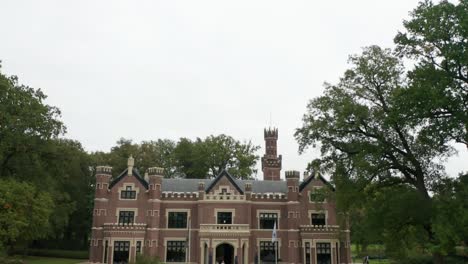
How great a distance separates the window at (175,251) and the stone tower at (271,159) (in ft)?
40.4

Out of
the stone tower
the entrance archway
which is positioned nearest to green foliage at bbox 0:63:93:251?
the entrance archway

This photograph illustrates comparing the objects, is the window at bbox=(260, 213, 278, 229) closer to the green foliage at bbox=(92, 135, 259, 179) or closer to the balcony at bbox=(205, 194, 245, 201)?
the balcony at bbox=(205, 194, 245, 201)

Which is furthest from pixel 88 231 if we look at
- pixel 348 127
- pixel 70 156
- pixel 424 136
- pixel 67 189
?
pixel 424 136

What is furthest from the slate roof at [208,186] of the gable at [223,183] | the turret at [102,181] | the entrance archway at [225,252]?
the entrance archway at [225,252]

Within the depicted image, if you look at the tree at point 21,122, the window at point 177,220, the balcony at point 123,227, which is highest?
the tree at point 21,122

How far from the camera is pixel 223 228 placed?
36062 mm

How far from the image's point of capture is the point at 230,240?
35.8 meters

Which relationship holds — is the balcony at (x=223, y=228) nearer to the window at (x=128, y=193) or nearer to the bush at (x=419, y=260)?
the window at (x=128, y=193)

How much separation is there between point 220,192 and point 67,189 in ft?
66.1

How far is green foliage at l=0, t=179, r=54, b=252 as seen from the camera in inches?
992

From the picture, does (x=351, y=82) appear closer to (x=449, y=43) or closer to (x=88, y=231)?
(x=449, y=43)

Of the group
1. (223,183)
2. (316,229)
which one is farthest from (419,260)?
(223,183)

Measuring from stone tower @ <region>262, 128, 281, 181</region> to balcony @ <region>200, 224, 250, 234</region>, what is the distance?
396 inches

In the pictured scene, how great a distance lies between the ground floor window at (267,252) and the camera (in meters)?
37.0
